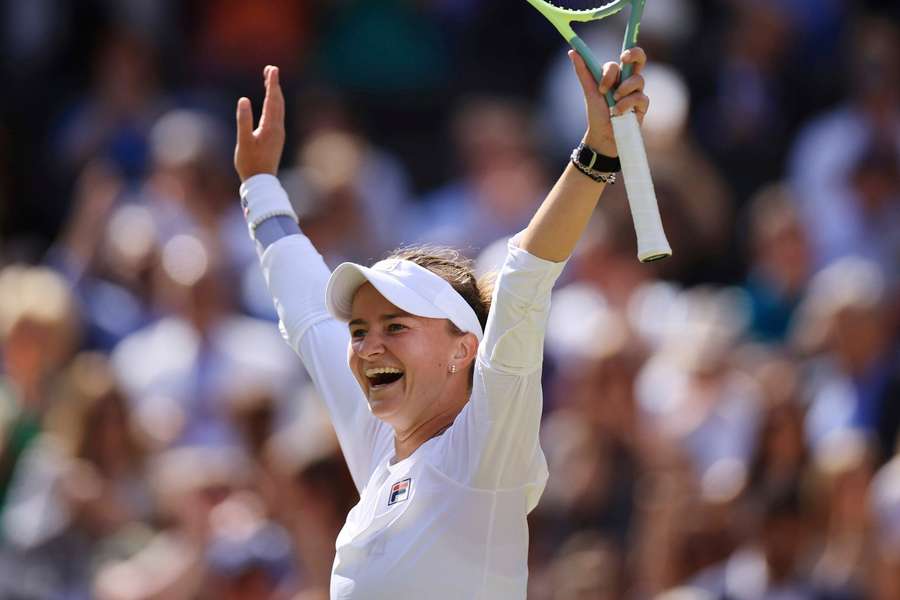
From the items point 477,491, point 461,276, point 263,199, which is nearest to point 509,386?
point 477,491

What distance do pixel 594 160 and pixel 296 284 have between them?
1043 millimetres

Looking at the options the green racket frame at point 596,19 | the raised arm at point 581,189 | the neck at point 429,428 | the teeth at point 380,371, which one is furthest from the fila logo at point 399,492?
the green racket frame at point 596,19

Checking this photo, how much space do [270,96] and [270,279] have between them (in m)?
0.43

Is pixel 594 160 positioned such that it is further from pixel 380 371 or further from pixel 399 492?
pixel 399 492

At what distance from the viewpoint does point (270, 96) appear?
13.4 ft

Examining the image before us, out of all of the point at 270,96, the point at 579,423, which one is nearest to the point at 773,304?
the point at 579,423

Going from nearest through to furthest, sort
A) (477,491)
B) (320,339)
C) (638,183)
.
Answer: (638,183) → (477,491) → (320,339)

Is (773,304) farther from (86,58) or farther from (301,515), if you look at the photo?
(86,58)

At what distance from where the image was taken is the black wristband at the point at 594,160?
10.5ft

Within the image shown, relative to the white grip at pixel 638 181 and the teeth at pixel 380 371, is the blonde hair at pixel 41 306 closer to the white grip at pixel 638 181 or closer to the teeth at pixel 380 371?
the teeth at pixel 380 371

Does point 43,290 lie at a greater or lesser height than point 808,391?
greater

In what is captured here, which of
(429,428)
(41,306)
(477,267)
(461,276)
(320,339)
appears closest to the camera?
(429,428)

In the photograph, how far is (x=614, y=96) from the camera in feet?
10.6

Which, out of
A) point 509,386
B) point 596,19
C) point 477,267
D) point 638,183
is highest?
point 477,267
